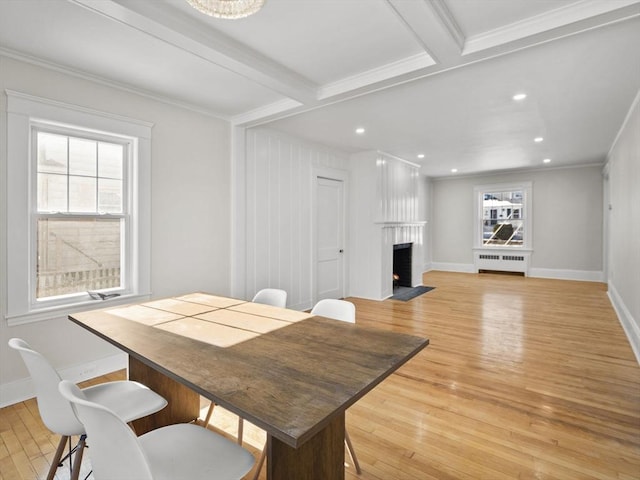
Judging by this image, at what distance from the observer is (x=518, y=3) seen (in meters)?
2.17

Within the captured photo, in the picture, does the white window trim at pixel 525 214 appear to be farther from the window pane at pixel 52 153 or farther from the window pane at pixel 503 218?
the window pane at pixel 52 153

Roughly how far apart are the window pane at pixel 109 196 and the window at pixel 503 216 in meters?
8.75

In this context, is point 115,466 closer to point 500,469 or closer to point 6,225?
point 500,469

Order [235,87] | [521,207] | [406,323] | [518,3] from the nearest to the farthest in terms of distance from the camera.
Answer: [518,3], [235,87], [406,323], [521,207]

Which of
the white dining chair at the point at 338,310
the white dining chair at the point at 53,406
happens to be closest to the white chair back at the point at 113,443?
the white dining chair at the point at 53,406

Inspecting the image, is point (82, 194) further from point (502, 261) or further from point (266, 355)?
point (502, 261)

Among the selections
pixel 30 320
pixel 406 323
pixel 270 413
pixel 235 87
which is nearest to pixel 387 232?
pixel 406 323

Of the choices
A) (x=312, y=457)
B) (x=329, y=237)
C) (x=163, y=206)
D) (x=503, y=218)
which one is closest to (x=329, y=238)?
(x=329, y=237)

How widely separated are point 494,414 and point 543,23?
2772mm

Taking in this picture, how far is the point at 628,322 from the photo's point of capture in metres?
4.13

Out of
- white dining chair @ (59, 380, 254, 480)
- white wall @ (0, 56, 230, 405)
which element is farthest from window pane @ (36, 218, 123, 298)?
white dining chair @ (59, 380, 254, 480)

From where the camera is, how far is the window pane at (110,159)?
3223mm

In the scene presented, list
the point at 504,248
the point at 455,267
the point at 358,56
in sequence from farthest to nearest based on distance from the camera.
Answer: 1. the point at 455,267
2. the point at 504,248
3. the point at 358,56

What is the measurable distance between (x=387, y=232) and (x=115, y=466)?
19.0 feet
